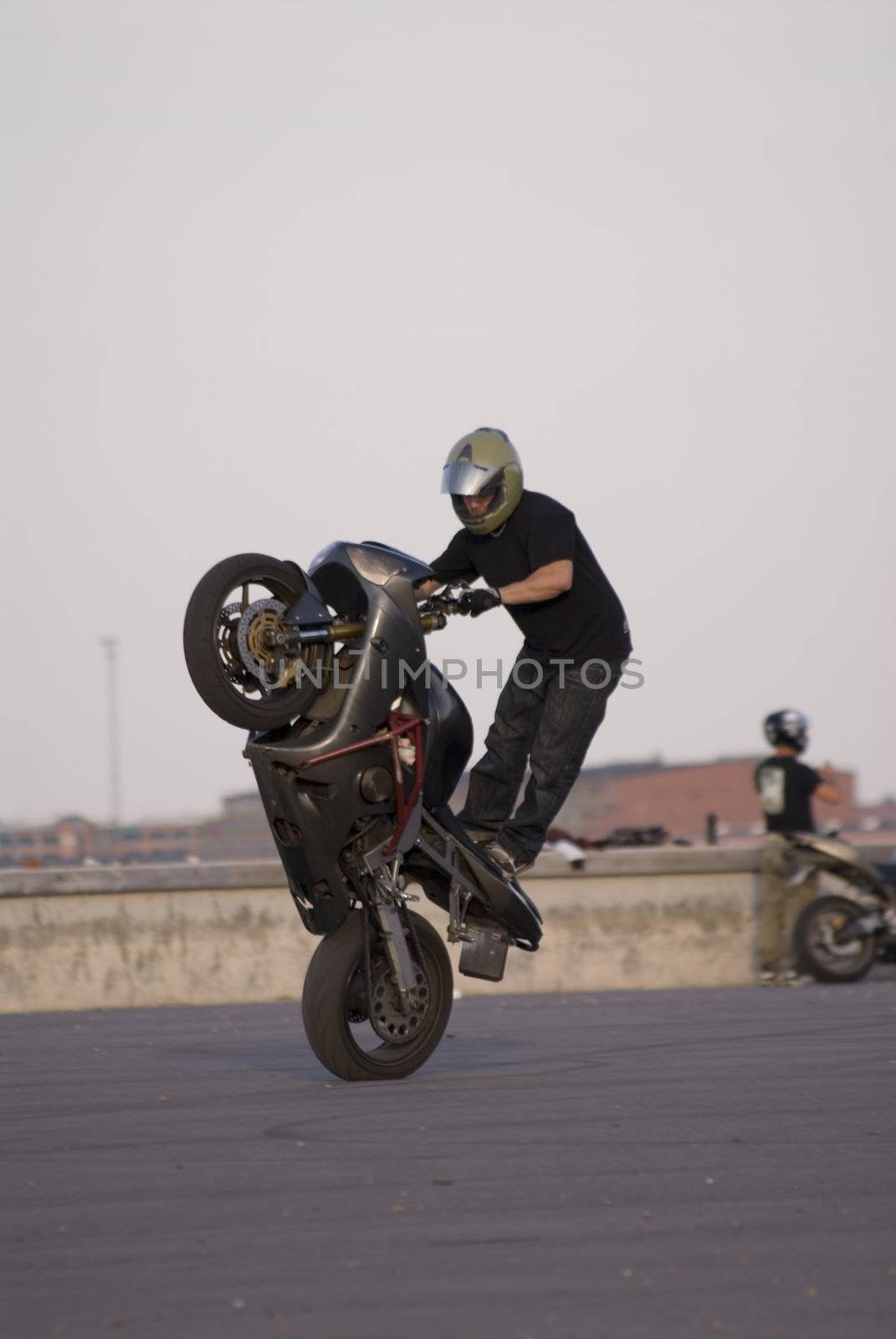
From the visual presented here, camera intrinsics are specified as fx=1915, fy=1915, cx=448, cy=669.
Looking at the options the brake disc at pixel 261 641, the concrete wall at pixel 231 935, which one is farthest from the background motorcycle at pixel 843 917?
the brake disc at pixel 261 641

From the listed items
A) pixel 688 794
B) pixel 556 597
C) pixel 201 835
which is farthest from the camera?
pixel 688 794

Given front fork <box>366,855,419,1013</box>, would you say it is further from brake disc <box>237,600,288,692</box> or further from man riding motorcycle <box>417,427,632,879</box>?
brake disc <box>237,600,288,692</box>

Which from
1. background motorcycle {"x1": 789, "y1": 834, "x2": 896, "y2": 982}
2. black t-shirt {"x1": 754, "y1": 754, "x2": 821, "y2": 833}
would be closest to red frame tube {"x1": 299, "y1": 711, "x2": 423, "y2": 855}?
background motorcycle {"x1": 789, "y1": 834, "x2": 896, "y2": 982}

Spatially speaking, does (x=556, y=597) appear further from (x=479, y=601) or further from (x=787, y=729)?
A: (x=787, y=729)

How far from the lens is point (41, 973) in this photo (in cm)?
1109

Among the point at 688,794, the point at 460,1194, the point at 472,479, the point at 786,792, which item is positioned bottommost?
the point at 688,794

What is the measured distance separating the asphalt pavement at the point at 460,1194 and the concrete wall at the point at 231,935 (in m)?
3.41

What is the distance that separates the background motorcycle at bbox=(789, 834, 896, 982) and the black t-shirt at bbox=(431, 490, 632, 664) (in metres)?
5.84

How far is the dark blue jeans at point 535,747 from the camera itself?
23.6ft

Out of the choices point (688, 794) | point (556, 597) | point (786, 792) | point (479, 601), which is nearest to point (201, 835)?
point (786, 792)

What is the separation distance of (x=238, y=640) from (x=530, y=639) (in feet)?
4.68

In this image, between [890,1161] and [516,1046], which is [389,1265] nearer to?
[890,1161]

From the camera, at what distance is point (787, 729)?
13695mm

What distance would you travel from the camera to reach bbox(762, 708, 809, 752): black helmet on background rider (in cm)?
1366
